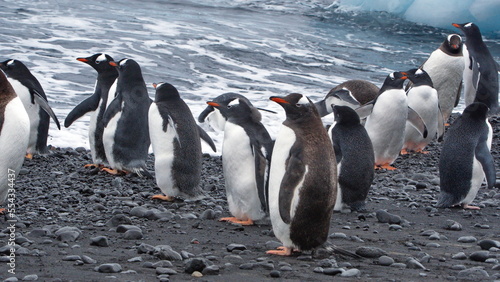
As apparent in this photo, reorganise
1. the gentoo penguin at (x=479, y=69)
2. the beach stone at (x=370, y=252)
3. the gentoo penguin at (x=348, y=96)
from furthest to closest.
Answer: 1. the gentoo penguin at (x=479, y=69)
2. the gentoo penguin at (x=348, y=96)
3. the beach stone at (x=370, y=252)

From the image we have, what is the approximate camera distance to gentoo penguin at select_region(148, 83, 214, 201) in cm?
526

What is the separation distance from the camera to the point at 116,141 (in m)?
6.18

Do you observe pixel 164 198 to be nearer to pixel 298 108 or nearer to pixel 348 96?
pixel 298 108

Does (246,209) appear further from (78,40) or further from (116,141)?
(78,40)

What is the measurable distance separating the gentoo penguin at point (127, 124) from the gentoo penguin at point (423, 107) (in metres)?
2.93

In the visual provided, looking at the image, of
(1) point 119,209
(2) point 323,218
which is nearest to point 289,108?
(2) point 323,218

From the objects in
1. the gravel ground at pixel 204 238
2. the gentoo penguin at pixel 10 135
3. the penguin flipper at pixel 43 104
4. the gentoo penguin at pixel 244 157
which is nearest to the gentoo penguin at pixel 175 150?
the gravel ground at pixel 204 238

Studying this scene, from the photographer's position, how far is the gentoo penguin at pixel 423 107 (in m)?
7.81

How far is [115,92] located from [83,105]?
1.35 ft

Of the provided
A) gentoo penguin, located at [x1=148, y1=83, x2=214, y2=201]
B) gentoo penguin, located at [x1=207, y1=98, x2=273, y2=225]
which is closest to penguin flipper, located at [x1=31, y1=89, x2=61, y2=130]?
gentoo penguin, located at [x1=148, y1=83, x2=214, y2=201]

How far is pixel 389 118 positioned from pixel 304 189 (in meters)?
3.57

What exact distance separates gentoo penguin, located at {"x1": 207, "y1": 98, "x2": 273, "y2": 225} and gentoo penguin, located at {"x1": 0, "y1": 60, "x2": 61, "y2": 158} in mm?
2686

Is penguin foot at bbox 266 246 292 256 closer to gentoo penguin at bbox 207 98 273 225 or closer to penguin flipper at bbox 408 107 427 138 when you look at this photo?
gentoo penguin at bbox 207 98 273 225

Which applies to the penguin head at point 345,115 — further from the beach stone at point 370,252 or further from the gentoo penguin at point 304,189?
the beach stone at point 370,252
